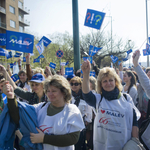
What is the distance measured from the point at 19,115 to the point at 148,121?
2.08 metres

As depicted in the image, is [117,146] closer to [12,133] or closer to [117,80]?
[117,80]

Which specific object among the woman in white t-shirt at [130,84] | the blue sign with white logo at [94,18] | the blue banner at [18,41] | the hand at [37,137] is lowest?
the hand at [37,137]

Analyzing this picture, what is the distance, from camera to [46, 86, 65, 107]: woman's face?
6.56 feet

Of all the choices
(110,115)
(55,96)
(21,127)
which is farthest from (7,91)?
(110,115)

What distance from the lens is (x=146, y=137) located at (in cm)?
248

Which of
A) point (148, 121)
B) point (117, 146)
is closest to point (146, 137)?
point (148, 121)

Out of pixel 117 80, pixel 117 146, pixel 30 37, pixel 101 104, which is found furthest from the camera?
pixel 30 37

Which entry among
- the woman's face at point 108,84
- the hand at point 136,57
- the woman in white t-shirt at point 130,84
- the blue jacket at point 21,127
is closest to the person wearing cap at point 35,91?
the blue jacket at point 21,127

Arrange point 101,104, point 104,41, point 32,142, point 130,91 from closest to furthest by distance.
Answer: point 32,142, point 101,104, point 130,91, point 104,41

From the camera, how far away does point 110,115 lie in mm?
2189

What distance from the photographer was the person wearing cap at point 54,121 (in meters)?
1.78

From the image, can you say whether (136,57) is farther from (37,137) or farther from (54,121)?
(37,137)

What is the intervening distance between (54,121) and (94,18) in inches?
151

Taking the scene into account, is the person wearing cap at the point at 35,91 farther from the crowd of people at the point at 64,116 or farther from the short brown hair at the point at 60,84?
the short brown hair at the point at 60,84
